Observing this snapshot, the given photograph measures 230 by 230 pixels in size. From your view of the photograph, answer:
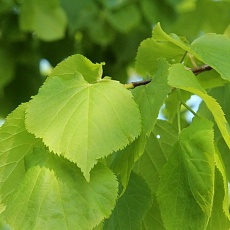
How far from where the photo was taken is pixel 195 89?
2.75 ft

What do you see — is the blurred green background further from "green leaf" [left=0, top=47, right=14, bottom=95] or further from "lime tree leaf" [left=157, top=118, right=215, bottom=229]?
"lime tree leaf" [left=157, top=118, right=215, bottom=229]

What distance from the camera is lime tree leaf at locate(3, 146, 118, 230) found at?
835 mm

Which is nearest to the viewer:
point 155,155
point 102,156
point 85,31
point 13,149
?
point 102,156

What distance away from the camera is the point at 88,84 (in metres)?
0.92

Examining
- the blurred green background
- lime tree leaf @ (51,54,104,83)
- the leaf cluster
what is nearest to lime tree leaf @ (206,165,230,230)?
the leaf cluster

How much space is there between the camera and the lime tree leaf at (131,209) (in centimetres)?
95

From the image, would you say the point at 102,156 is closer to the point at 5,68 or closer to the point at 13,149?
the point at 13,149

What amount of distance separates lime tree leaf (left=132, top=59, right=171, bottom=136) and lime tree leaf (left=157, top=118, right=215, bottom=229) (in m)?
0.06

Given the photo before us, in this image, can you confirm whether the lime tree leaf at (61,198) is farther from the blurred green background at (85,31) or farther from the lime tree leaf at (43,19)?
the lime tree leaf at (43,19)

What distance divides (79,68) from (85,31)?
167 cm

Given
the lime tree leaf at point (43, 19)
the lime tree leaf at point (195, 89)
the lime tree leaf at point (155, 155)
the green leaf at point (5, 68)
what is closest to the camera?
the lime tree leaf at point (195, 89)

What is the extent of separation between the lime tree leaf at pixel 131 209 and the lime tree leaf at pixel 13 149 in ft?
0.50

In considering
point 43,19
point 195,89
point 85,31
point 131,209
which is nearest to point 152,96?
point 195,89

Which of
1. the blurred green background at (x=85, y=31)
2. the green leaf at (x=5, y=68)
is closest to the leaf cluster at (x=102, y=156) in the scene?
the blurred green background at (x=85, y=31)
